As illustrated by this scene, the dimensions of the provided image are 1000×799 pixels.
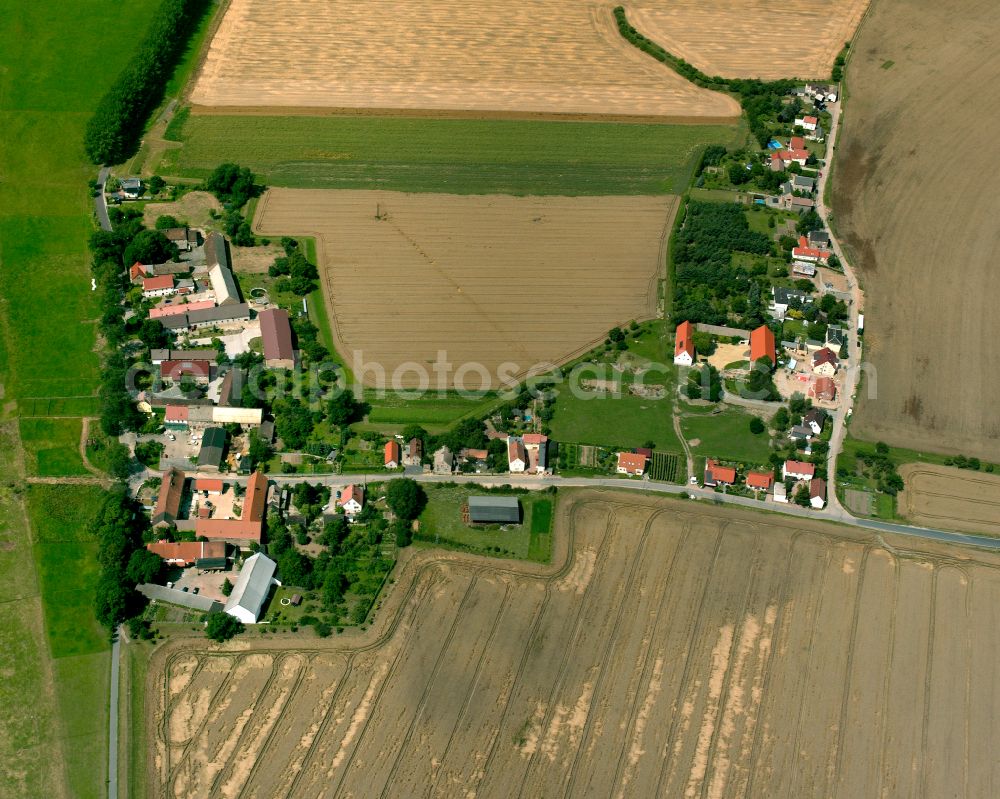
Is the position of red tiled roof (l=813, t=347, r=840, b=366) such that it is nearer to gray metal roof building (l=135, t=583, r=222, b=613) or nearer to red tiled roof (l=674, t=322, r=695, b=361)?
red tiled roof (l=674, t=322, r=695, b=361)

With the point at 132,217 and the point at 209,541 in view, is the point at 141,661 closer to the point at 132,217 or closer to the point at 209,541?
the point at 209,541

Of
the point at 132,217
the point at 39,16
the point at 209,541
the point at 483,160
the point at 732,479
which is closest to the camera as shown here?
the point at 209,541

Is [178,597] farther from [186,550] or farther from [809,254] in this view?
[809,254]

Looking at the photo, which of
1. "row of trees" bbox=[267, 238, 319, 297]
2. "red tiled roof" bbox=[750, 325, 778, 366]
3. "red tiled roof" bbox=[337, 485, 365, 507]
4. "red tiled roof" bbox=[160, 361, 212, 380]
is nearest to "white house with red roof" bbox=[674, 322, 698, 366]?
"red tiled roof" bbox=[750, 325, 778, 366]

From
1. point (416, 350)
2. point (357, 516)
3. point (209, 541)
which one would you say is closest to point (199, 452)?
point (209, 541)

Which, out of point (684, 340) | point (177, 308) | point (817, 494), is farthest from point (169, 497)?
point (817, 494)

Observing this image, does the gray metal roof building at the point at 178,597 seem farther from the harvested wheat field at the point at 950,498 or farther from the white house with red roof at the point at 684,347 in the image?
the harvested wheat field at the point at 950,498

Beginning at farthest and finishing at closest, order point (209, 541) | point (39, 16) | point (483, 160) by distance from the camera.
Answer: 1. point (39, 16)
2. point (483, 160)
3. point (209, 541)
